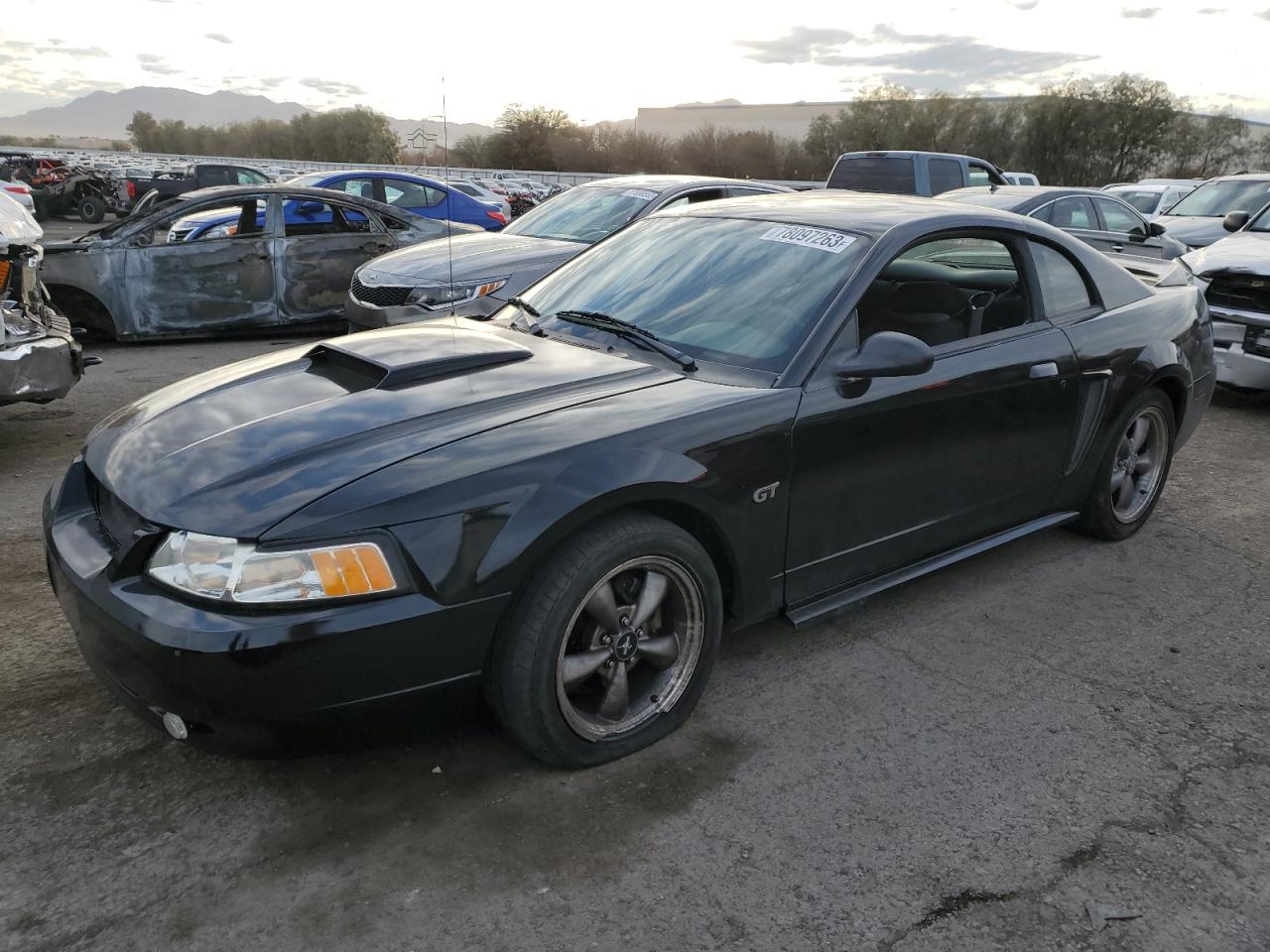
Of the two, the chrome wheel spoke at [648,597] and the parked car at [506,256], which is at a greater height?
the parked car at [506,256]

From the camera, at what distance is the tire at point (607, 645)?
8.25ft

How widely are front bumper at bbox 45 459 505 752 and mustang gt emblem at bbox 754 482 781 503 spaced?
0.91 metres

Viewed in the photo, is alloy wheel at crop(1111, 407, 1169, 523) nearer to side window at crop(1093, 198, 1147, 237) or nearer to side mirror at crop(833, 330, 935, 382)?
side mirror at crop(833, 330, 935, 382)

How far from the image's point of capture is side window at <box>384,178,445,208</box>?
13280mm

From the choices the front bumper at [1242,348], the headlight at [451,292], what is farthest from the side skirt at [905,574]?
the headlight at [451,292]

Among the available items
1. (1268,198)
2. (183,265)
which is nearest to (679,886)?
(183,265)

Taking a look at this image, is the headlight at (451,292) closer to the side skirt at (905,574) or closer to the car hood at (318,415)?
the car hood at (318,415)

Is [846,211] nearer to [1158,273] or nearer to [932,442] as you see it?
[932,442]

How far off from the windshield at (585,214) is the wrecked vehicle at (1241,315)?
441 cm

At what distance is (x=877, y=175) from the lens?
12.0m

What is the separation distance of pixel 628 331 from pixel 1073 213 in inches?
316

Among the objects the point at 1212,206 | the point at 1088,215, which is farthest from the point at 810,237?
the point at 1212,206

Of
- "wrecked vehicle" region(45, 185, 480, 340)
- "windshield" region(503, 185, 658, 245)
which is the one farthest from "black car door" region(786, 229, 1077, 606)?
"wrecked vehicle" region(45, 185, 480, 340)

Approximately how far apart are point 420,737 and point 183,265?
7.43 meters
